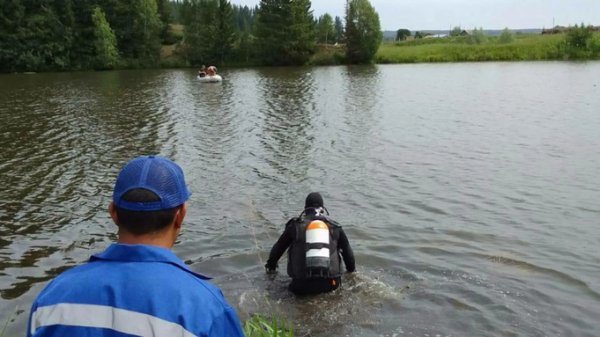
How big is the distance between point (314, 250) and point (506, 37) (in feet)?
282

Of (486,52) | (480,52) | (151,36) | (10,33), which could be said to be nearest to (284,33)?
(151,36)

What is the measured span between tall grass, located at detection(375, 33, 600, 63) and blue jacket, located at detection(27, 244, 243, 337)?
75606 millimetres

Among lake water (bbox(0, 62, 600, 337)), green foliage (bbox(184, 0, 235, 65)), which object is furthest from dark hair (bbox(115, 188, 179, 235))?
green foliage (bbox(184, 0, 235, 65))

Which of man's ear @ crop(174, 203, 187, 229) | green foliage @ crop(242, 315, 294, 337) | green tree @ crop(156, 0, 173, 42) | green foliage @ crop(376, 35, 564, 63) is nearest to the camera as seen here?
man's ear @ crop(174, 203, 187, 229)

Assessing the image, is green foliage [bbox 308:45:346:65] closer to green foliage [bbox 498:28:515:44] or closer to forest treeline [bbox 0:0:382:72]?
forest treeline [bbox 0:0:382:72]

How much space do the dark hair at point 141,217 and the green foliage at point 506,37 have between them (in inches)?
3497

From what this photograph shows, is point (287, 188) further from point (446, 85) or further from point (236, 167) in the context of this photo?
point (446, 85)

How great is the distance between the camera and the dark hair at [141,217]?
2.53 metres

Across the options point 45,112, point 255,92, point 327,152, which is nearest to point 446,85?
point 255,92

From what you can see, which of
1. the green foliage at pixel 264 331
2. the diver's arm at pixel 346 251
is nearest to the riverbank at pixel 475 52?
the diver's arm at pixel 346 251

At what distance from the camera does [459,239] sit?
11344 millimetres

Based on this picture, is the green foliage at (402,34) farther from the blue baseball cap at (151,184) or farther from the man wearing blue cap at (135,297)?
the man wearing blue cap at (135,297)

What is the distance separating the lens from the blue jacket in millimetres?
2258

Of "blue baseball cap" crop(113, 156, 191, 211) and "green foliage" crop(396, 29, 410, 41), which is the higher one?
"green foliage" crop(396, 29, 410, 41)
